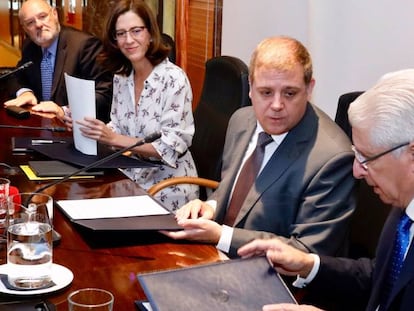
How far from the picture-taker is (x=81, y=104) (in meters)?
2.33

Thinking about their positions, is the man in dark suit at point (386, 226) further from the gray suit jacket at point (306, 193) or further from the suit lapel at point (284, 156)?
the suit lapel at point (284, 156)

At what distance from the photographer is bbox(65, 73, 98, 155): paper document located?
2.23m

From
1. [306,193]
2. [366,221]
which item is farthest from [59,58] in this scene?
[366,221]

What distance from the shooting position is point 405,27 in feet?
8.23

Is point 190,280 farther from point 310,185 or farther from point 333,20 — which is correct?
point 333,20

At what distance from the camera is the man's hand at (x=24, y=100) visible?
11.5 ft

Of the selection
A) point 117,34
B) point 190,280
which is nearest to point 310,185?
point 190,280

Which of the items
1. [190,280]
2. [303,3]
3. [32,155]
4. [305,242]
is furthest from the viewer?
[303,3]

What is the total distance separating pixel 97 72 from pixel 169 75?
1051 millimetres

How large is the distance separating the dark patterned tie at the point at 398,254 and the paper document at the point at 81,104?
1157 mm

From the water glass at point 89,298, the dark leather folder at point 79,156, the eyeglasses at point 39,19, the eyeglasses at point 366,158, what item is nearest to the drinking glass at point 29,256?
the water glass at point 89,298

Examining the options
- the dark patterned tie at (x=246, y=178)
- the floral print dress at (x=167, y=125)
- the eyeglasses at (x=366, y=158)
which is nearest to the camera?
the eyeglasses at (x=366, y=158)

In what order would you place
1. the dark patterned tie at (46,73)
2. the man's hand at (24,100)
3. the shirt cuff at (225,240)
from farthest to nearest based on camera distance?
the dark patterned tie at (46,73), the man's hand at (24,100), the shirt cuff at (225,240)

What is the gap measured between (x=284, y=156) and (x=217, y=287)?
71cm
